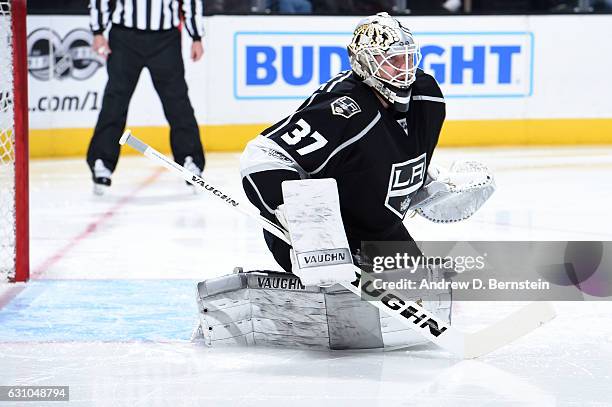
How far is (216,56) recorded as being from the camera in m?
8.02

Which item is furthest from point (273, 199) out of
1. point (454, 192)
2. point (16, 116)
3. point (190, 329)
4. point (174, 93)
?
point (174, 93)

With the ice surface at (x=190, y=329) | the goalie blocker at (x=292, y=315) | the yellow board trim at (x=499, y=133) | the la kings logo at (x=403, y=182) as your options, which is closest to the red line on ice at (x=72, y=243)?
the ice surface at (x=190, y=329)

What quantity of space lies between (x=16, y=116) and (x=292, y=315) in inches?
55.6

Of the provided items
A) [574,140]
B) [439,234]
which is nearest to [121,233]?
[439,234]

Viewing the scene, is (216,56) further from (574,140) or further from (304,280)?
(304,280)

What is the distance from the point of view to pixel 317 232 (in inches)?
112

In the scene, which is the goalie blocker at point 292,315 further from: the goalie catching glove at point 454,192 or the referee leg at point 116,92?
the referee leg at point 116,92

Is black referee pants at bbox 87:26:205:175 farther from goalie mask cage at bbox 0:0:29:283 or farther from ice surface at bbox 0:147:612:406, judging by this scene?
goalie mask cage at bbox 0:0:29:283

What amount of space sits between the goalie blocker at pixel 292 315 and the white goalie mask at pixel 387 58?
54cm

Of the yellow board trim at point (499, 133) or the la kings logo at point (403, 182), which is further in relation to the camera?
the yellow board trim at point (499, 133)

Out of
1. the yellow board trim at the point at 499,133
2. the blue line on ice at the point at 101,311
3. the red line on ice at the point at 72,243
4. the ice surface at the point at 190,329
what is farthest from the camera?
the yellow board trim at the point at 499,133

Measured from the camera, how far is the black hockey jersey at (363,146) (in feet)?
9.90

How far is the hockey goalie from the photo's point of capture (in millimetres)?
3014

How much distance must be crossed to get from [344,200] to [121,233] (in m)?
2.21
